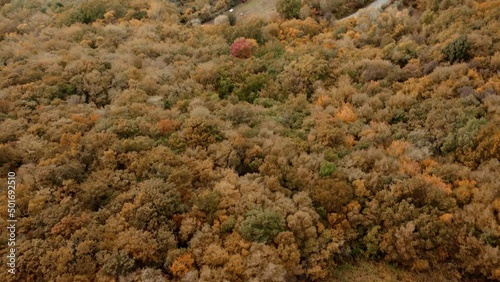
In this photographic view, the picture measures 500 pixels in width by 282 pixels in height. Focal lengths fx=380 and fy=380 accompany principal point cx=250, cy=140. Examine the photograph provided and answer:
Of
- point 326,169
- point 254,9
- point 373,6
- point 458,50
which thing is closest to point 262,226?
point 326,169

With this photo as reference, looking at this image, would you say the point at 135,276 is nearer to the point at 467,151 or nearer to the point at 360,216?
the point at 360,216

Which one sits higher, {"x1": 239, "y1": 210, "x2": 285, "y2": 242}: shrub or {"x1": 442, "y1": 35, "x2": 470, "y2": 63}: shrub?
{"x1": 442, "y1": 35, "x2": 470, "y2": 63}: shrub

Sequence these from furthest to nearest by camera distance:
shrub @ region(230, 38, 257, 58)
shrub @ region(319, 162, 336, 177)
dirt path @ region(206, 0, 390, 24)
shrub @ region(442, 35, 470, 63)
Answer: dirt path @ region(206, 0, 390, 24) < shrub @ region(230, 38, 257, 58) < shrub @ region(442, 35, 470, 63) < shrub @ region(319, 162, 336, 177)

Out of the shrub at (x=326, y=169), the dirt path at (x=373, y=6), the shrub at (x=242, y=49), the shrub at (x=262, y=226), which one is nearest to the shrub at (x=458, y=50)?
the dirt path at (x=373, y=6)

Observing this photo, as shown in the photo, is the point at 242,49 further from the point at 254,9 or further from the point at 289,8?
the point at 254,9

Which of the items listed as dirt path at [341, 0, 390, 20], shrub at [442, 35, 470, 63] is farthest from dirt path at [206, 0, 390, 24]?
shrub at [442, 35, 470, 63]

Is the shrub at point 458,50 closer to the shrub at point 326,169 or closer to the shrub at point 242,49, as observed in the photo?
the shrub at point 326,169

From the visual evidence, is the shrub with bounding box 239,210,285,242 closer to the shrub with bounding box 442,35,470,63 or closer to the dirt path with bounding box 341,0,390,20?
the shrub with bounding box 442,35,470,63
